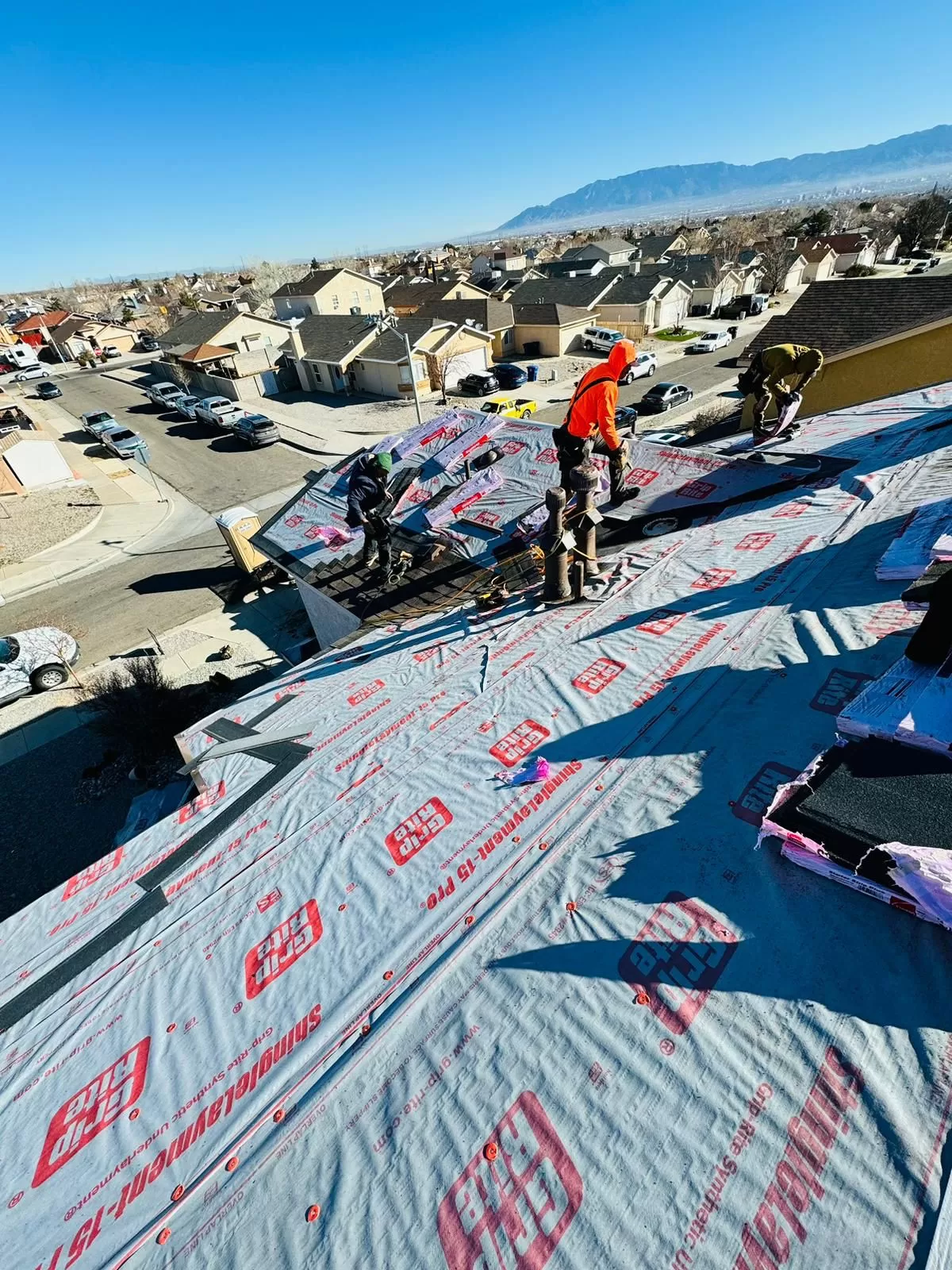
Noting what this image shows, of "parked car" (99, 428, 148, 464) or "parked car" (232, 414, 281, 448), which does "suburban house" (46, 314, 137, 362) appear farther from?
"parked car" (232, 414, 281, 448)

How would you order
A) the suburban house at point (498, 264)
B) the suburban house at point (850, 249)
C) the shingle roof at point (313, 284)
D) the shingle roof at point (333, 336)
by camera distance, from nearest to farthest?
the shingle roof at point (333, 336), the shingle roof at point (313, 284), the suburban house at point (850, 249), the suburban house at point (498, 264)

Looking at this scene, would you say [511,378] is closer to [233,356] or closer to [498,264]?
[233,356]

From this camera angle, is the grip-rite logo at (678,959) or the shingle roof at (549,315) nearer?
the grip-rite logo at (678,959)

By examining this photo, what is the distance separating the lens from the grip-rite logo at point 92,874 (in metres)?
6.09

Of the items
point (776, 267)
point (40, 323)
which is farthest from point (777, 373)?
point (40, 323)

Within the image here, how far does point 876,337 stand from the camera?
51.9 feet

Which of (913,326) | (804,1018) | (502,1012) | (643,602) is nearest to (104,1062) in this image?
(502,1012)

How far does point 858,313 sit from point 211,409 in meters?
35.2

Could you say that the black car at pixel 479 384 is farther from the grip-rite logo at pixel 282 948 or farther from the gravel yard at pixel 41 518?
the grip-rite logo at pixel 282 948

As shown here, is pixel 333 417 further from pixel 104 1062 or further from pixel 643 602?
pixel 104 1062

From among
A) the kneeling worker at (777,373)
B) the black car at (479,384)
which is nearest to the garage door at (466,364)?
the black car at (479,384)

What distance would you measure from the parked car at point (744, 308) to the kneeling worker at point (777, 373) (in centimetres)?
4754

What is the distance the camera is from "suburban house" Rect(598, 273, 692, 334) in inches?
1820

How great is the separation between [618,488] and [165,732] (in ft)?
39.0
